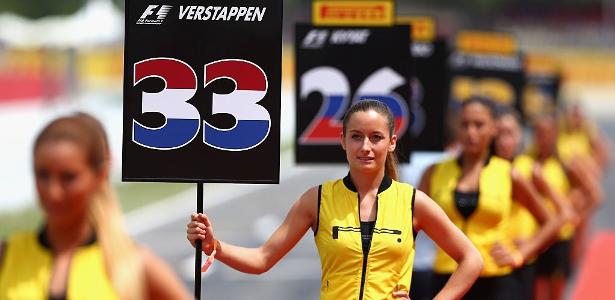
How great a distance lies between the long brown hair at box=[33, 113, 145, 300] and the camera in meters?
4.98

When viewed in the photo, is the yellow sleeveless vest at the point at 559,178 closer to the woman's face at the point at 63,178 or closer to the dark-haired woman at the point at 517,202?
the dark-haired woman at the point at 517,202

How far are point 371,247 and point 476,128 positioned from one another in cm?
335

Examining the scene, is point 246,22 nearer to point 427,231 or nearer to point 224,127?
point 224,127

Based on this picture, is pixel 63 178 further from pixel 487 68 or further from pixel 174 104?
pixel 487 68

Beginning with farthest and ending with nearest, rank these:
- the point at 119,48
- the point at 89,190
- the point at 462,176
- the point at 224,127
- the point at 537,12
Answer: the point at 537,12
the point at 119,48
the point at 462,176
the point at 224,127
the point at 89,190

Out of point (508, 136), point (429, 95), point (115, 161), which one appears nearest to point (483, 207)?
point (508, 136)

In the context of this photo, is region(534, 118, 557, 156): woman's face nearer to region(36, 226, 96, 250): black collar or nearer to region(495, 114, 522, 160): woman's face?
region(495, 114, 522, 160): woman's face

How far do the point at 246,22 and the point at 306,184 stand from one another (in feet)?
99.9

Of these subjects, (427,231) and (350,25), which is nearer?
(427,231)

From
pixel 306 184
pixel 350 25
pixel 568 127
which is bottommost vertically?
pixel 306 184

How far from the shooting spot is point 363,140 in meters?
6.89

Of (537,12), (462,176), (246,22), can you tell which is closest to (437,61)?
(462,176)

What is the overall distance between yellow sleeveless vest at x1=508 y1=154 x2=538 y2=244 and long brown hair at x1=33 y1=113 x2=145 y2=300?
18.8 feet

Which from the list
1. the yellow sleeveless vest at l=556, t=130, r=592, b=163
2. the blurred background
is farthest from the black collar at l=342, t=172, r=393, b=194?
the yellow sleeveless vest at l=556, t=130, r=592, b=163
